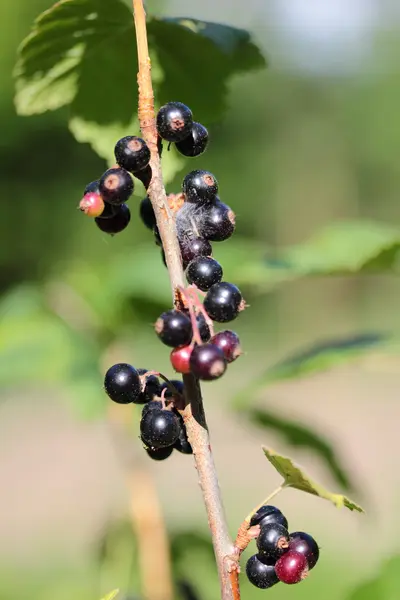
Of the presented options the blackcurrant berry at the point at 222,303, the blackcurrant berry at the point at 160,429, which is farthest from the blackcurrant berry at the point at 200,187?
the blackcurrant berry at the point at 160,429

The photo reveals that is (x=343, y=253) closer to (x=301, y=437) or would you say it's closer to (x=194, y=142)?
(x=301, y=437)

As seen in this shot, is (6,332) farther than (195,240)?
Yes

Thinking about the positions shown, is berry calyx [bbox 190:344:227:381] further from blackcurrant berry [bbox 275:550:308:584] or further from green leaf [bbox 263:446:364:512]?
blackcurrant berry [bbox 275:550:308:584]

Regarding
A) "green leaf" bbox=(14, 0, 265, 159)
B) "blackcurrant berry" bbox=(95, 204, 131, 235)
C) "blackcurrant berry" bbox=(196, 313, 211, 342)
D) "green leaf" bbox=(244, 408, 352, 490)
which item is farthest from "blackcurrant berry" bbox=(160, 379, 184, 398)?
"green leaf" bbox=(244, 408, 352, 490)

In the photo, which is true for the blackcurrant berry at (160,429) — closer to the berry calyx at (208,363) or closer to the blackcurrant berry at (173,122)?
the berry calyx at (208,363)

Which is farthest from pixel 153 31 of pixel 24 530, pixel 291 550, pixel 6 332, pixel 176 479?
pixel 176 479

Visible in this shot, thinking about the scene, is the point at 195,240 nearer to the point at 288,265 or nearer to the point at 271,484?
the point at 288,265
